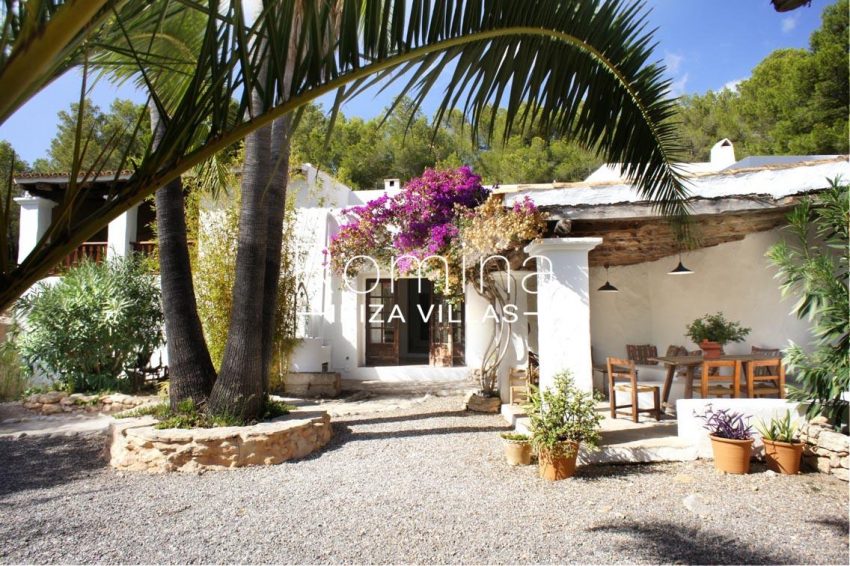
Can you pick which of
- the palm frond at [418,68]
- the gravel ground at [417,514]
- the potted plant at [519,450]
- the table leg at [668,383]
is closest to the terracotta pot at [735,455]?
the gravel ground at [417,514]

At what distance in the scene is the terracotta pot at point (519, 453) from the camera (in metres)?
5.71

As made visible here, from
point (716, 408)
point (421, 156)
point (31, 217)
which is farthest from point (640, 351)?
point (31, 217)

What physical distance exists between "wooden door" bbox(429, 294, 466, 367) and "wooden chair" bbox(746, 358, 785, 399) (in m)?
7.05

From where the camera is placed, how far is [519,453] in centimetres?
572

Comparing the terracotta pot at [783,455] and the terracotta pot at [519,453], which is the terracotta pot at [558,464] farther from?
the terracotta pot at [783,455]

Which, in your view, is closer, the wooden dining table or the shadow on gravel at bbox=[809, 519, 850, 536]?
the shadow on gravel at bbox=[809, 519, 850, 536]

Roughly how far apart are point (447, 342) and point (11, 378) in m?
9.18

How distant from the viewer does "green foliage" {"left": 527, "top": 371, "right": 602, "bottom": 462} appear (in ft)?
17.6

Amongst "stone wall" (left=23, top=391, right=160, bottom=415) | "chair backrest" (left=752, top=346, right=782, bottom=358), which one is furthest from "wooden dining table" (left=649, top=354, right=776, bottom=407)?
"stone wall" (left=23, top=391, right=160, bottom=415)

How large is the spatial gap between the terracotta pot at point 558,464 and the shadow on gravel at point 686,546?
3.97 feet

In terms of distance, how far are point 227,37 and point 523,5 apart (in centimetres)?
141

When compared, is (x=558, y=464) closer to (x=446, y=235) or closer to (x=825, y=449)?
(x=825, y=449)

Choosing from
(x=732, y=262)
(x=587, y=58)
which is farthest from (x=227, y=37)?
(x=732, y=262)

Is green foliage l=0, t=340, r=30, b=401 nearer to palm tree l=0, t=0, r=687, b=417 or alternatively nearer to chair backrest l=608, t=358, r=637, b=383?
palm tree l=0, t=0, r=687, b=417
